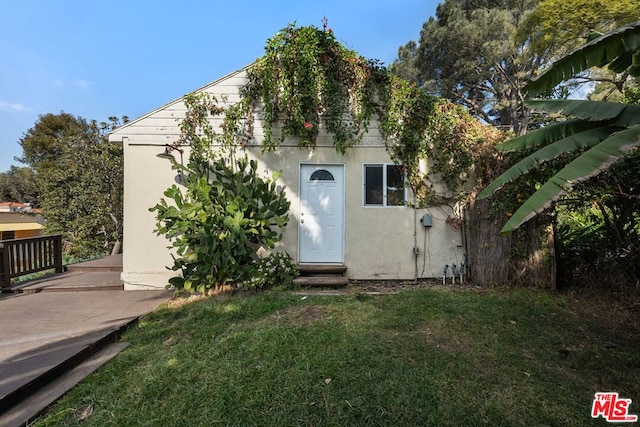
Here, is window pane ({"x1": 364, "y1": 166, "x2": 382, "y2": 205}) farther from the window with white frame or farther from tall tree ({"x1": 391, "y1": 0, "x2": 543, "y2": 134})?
tall tree ({"x1": 391, "y1": 0, "x2": 543, "y2": 134})

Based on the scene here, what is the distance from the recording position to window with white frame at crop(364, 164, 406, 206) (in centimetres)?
609

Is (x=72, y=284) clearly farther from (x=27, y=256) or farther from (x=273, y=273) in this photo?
(x=273, y=273)

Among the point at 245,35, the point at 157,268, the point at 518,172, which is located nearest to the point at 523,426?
the point at 518,172

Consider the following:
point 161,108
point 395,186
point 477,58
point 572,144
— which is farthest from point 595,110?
point 477,58

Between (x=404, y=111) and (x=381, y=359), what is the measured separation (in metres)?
4.77

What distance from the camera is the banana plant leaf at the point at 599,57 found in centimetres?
291

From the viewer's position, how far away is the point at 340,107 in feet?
19.5

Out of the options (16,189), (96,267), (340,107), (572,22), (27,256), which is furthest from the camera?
(16,189)

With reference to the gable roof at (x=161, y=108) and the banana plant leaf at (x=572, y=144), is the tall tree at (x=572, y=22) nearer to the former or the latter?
the banana plant leaf at (x=572, y=144)

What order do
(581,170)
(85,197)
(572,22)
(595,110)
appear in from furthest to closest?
1. (85,197)
2. (572,22)
3. (595,110)
4. (581,170)

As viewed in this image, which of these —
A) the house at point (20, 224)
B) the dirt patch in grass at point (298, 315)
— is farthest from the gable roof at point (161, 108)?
the house at point (20, 224)

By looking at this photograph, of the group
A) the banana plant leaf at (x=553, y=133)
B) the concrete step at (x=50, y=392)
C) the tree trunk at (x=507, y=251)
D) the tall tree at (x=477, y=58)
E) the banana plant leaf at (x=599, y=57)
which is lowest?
the concrete step at (x=50, y=392)

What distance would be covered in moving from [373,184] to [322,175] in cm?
107

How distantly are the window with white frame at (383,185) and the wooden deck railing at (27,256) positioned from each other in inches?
285
